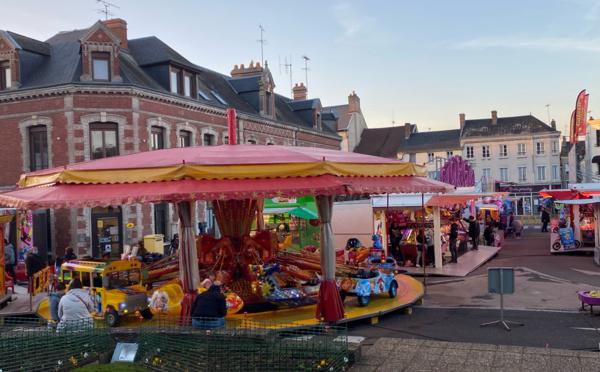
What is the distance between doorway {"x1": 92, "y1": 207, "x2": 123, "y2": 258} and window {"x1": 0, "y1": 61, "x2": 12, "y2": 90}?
21.9 feet

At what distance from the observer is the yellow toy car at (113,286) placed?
10922 mm

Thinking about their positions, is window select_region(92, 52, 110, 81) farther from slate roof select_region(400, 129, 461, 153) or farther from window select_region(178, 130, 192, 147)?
slate roof select_region(400, 129, 461, 153)

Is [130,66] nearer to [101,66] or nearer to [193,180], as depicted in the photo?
[101,66]

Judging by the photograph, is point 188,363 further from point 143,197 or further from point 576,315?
point 576,315

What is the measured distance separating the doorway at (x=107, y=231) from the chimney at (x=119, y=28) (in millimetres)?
8850

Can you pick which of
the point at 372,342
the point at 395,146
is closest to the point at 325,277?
the point at 372,342

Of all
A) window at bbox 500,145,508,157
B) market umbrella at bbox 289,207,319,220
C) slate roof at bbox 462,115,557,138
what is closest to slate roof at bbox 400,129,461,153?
slate roof at bbox 462,115,557,138

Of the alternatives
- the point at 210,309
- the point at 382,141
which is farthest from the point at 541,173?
the point at 210,309

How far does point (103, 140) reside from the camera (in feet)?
76.5

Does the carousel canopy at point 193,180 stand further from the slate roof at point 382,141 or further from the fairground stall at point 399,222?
the slate roof at point 382,141

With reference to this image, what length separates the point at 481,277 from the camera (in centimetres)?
1773

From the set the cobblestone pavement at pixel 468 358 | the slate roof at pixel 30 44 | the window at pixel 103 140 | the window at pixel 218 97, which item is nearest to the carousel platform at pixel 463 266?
the cobblestone pavement at pixel 468 358

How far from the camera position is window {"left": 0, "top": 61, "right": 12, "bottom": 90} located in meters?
23.7

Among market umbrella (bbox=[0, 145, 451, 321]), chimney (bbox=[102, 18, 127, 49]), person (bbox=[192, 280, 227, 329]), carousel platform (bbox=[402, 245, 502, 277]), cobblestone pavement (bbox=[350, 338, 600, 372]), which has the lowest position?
carousel platform (bbox=[402, 245, 502, 277])
